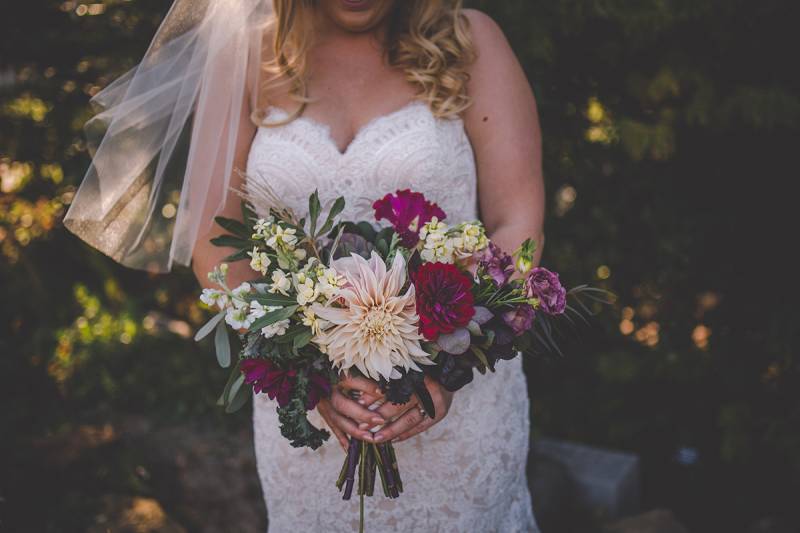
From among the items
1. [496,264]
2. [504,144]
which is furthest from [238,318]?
[504,144]

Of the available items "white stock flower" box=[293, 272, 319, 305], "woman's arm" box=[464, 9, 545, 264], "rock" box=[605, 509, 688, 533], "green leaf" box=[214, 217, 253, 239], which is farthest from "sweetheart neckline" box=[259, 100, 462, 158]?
"rock" box=[605, 509, 688, 533]

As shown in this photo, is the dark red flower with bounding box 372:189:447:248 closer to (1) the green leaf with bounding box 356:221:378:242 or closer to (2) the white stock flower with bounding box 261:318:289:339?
(1) the green leaf with bounding box 356:221:378:242

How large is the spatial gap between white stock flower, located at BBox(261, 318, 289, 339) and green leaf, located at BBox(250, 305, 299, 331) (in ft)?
0.09

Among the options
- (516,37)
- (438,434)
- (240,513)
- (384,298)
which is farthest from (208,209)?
(240,513)

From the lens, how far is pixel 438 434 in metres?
2.16

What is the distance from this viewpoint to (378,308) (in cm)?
151

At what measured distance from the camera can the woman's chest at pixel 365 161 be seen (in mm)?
2141

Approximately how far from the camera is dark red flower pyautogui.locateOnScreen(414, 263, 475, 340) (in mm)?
1486

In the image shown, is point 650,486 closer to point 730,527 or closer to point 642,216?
point 730,527

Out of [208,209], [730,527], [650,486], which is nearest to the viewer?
[208,209]

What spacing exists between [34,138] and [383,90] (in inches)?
92.2

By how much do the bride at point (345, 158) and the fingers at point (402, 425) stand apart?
32 cm

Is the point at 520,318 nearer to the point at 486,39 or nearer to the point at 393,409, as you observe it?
the point at 393,409

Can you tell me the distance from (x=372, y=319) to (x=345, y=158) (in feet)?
2.62
